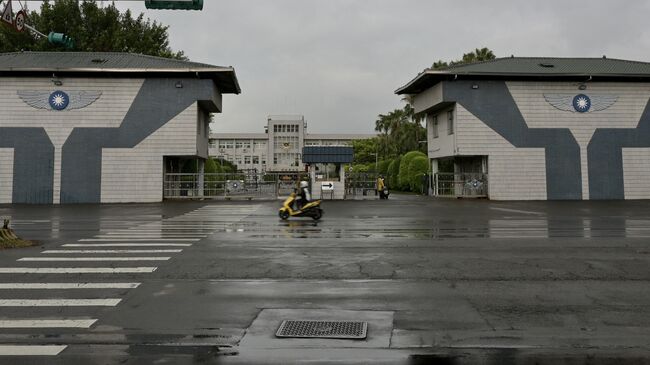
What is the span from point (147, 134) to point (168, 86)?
10.9 ft

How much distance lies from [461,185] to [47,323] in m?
31.2

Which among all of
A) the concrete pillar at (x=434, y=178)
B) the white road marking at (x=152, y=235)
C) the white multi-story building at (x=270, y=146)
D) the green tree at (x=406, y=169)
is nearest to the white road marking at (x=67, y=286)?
the white road marking at (x=152, y=235)

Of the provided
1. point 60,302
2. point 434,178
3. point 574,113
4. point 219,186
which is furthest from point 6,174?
point 574,113

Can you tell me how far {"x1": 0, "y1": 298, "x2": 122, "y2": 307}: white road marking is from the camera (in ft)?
20.6

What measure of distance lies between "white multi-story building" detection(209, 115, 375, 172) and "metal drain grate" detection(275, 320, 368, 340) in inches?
4145

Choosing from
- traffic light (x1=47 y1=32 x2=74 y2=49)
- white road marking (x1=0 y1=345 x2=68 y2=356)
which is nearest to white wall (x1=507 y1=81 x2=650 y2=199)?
traffic light (x1=47 y1=32 x2=74 y2=49)

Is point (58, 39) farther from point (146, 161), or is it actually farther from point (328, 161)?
point (328, 161)

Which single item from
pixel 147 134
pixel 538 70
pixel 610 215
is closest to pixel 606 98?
pixel 538 70

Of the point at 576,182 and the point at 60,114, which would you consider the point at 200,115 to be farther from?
the point at 576,182

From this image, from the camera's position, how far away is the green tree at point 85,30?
1607 inches

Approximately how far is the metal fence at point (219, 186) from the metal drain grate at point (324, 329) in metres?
25.9

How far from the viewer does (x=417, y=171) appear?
42.7 meters

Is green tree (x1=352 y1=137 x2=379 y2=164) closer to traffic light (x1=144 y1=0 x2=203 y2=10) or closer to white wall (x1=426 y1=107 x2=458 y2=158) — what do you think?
white wall (x1=426 y1=107 x2=458 y2=158)

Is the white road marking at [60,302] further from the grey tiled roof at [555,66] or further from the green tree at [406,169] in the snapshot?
the green tree at [406,169]
